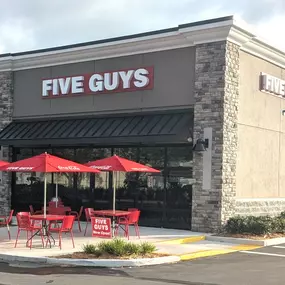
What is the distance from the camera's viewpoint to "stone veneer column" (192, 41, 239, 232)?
15.8 metres

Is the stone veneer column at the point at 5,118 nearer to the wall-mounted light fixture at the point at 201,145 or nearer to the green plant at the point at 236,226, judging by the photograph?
the wall-mounted light fixture at the point at 201,145

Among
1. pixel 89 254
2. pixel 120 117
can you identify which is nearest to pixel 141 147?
pixel 120 117

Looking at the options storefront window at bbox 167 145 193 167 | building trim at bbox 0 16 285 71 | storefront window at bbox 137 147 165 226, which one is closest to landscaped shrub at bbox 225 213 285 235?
storefront window at bbox 167 145 193 167

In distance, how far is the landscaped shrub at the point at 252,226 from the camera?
15.0 m

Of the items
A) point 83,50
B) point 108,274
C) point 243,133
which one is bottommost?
point 108,274

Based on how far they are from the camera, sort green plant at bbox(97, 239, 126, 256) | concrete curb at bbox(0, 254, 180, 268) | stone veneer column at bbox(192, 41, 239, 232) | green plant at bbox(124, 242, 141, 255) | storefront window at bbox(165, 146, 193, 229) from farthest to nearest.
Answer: storefront window at bbox(165, 146, 193, 229), stone veneer column at bbox(192, 41, 239, 232), green plant at bbox(124, 242, 141, 255), green plant at bbox(97, 239, 126, 256), concrete curb at bbox(0, 254, 180, 268)

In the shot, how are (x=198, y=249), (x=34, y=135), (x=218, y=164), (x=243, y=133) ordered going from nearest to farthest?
1. (x=198, y=249)
2. (x=218, y=164)
3. (x=243, y=133)
4. (x=34, y=135)

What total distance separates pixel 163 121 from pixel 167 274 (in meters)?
7.94

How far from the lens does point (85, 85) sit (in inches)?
748

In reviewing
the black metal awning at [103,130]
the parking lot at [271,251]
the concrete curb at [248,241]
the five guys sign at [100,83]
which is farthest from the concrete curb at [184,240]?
the five guys sign at [100,83]

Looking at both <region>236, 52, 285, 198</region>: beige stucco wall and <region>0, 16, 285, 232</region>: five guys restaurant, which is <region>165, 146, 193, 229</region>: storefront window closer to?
<region>0, 16, 285, 232</region>: five guys restaurant

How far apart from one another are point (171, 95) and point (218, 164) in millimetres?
2924

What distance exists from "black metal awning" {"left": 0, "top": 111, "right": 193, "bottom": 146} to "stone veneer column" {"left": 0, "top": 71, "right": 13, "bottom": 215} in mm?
534

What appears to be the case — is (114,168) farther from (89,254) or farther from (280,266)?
(280,266)
